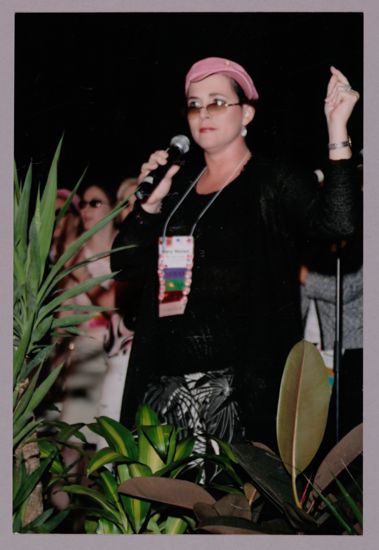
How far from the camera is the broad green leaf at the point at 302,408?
246 cm

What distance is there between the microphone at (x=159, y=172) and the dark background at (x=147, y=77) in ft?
0.13

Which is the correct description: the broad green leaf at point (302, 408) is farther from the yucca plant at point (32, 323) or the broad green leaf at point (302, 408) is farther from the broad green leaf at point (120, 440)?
the yucca plant at point (32, 323)

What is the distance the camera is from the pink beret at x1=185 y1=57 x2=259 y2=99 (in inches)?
119

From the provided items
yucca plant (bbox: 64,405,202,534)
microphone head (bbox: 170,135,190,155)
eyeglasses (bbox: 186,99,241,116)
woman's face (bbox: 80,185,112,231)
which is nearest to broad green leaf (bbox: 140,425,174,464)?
yucca plant (bbox: 64,405,202,534)

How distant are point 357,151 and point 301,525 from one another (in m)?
1.41

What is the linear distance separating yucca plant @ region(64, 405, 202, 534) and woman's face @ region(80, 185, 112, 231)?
37.3 inches

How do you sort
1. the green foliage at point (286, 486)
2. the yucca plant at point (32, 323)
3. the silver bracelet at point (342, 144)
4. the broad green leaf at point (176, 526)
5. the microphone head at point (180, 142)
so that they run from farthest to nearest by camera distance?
1. the microphone head at point (180, 142)
2. the silver bracelet at point (342, 144)
3. the broad green leaf at point (176, 526)
4. the yucca plant at point (32, 323)
5. the green foliage at point (286, 486)

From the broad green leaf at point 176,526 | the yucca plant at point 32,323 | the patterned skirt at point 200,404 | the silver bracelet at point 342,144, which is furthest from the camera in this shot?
the patterned skirt at point 200,404

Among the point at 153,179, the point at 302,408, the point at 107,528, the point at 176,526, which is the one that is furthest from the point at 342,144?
the point at 107,528

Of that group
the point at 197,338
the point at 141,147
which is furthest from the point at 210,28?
the point at 197,338

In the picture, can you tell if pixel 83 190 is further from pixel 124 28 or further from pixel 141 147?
pixel 124 28

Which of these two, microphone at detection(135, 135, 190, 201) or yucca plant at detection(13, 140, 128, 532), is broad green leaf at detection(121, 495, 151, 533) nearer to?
yucca plant at detection(13, 140, 128, 532)

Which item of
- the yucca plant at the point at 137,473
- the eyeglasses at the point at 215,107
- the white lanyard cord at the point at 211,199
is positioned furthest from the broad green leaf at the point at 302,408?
the eyeglasses at the point at 215,107

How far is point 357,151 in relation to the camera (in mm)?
2918
